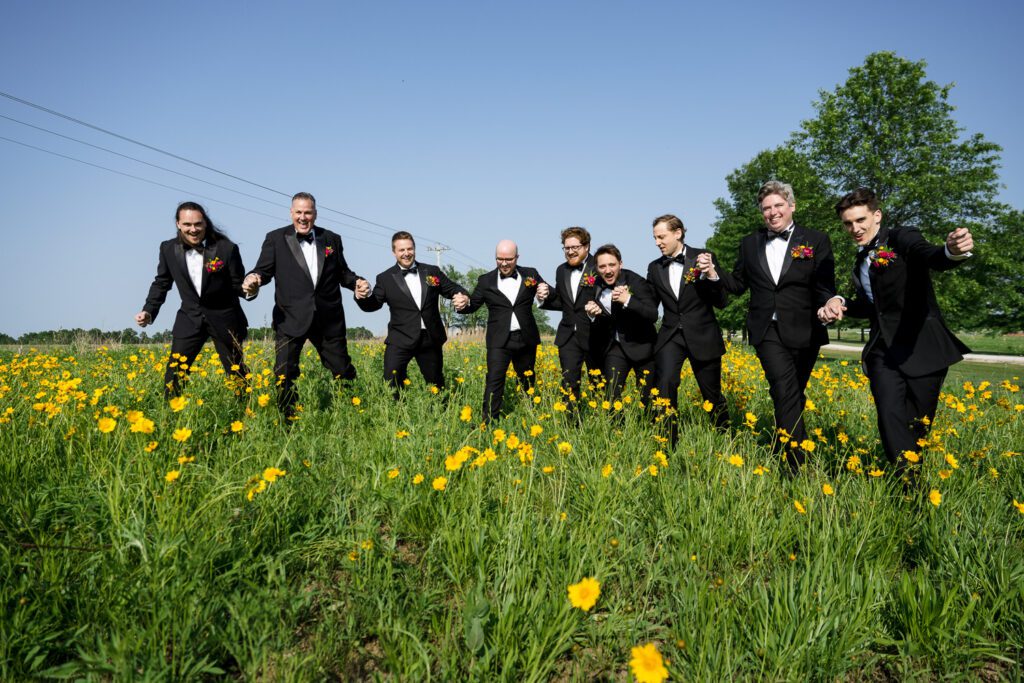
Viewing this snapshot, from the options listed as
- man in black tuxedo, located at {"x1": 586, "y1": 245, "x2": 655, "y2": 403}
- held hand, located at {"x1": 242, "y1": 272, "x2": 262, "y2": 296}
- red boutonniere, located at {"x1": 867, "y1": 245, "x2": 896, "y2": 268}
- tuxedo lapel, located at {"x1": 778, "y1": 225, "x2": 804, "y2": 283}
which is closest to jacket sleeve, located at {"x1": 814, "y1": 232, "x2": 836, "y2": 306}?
tuxedo lapel, located at {"x1": 778, "y1": 225, "x2": 804, "y2": 283}

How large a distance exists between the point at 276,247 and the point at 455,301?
202 cm

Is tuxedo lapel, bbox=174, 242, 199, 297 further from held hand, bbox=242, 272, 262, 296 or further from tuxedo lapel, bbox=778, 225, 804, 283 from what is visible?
tuxedo lapel, bbox=778, 225, 804, 283

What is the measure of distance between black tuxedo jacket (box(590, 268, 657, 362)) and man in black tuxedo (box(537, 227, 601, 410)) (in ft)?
0.61

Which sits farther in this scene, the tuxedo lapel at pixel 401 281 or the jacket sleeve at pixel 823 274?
the tuxedo lapel at pixel 401 281

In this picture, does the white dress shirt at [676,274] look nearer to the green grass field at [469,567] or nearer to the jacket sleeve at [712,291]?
the jacket sleeve at [712,291]

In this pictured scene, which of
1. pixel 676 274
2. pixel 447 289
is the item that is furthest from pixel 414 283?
pixel 676 274

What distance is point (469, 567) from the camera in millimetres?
2324

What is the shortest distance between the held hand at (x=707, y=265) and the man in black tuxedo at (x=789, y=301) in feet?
0.04

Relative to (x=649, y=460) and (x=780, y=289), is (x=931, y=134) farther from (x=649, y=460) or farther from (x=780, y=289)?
(x=649, y=460)

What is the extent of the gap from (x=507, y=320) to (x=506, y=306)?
6.7 inches

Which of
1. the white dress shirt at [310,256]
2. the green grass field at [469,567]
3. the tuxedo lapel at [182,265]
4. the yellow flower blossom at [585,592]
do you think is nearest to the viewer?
the yellow flower blossom at [585,592]

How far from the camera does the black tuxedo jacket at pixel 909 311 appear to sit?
136 inches

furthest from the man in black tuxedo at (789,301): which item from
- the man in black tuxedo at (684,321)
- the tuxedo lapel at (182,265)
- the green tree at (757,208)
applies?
the green tree at (757,208)

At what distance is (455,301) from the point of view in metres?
5.71
